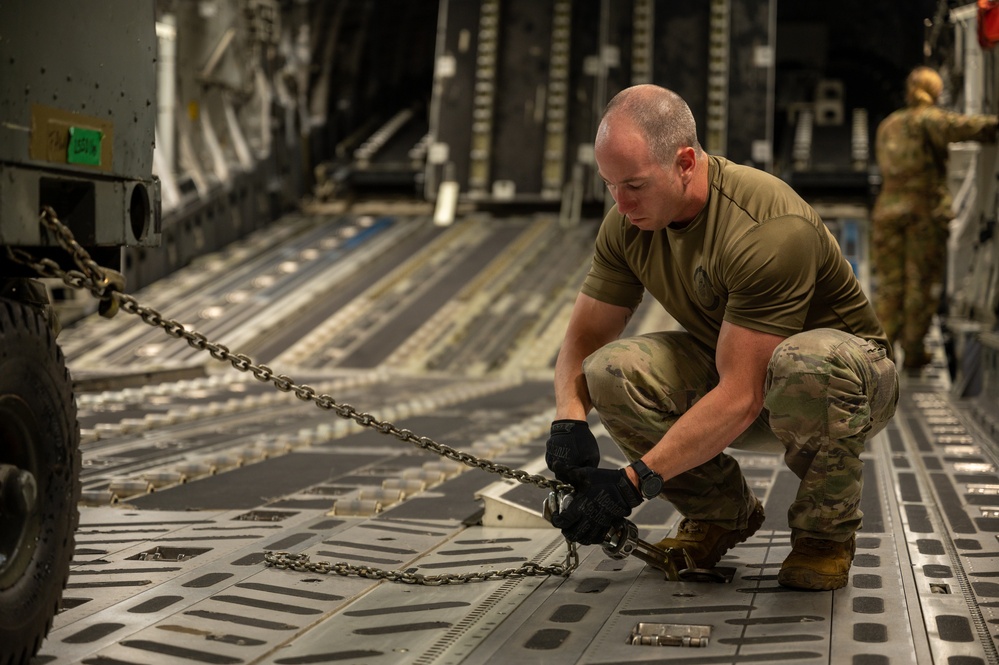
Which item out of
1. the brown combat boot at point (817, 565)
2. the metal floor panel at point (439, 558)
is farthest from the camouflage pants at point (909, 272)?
the brown combat boot at point (817, 565)

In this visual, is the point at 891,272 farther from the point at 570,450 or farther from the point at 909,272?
the point at 570,450

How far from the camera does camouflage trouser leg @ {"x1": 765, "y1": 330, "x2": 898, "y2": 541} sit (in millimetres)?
2576

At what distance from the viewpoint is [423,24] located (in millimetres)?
14820

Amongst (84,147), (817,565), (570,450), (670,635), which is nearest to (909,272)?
(817,565)

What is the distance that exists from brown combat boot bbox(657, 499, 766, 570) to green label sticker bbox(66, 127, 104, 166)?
4.90 feet

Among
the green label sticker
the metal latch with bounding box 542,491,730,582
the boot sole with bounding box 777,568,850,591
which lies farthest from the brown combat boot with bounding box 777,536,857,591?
the green label sticker

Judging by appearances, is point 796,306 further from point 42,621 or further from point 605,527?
point 42,621

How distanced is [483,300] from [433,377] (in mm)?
1384

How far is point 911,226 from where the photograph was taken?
718 cm

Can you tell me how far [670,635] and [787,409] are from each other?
563 millimetres

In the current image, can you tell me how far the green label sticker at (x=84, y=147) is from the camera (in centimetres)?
225

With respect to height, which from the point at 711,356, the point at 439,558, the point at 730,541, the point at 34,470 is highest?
the point at 711,356

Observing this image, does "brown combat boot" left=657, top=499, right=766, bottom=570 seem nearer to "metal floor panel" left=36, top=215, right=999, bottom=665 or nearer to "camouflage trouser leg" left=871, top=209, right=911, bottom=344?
"metal floor panel" left=36, top=215, right=999, bottom=665

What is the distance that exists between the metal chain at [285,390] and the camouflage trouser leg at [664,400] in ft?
0.78
